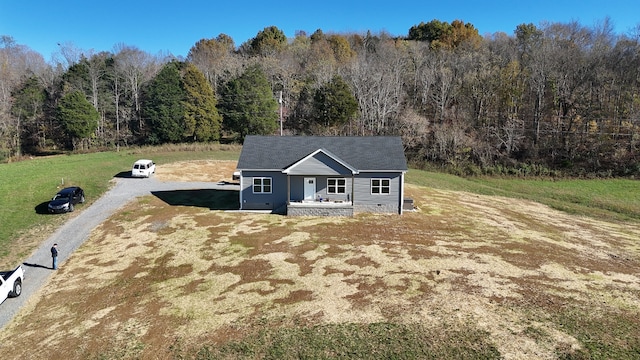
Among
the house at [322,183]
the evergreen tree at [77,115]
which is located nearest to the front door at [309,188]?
the house at [322,183]

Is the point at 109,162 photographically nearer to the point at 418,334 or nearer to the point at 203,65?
the point at 203,65

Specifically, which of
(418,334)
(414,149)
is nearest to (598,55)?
(414,149)

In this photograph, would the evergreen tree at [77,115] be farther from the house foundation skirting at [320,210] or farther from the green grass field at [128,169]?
the house foundation skirting at [320,210]

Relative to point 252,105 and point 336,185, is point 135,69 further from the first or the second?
point 336,185

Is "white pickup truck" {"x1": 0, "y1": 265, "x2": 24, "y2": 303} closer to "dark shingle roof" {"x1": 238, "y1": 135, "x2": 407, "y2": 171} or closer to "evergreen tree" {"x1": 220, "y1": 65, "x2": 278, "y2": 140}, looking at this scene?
"dark shingle roof" {"x1": 238, "y1": 135, "x2": 407, "y2": 171}

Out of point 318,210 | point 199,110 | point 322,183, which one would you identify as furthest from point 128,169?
point 318,210

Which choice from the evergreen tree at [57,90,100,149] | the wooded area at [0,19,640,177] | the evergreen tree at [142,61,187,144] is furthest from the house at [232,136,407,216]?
the evergreen tree at [57,90,100,149]
